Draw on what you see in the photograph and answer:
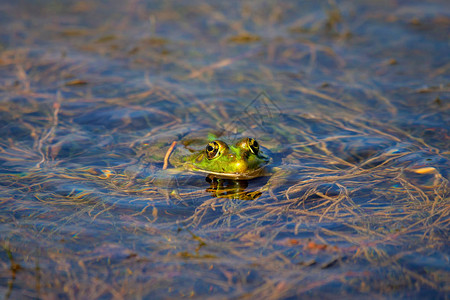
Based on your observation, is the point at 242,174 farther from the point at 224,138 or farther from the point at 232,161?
the point at 224,138

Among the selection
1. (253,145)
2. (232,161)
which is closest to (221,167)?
(232,161)

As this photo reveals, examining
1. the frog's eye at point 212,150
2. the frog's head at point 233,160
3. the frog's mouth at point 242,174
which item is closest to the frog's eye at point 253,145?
the frog's head at point 233,160

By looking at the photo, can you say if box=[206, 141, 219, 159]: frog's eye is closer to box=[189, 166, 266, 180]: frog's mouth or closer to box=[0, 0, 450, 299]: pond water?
box=[189, 166, 266, 180]: frog's mouth

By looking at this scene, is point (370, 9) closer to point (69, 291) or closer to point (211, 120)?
point (211, 120)

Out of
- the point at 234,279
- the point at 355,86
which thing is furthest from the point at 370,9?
the point at 234,279

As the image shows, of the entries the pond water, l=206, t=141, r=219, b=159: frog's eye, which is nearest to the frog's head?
l=206, t=141, r=219, b=159: frog's eye

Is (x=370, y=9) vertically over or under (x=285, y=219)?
over

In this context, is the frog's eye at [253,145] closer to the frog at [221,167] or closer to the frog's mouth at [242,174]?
the frog at [221,167]
